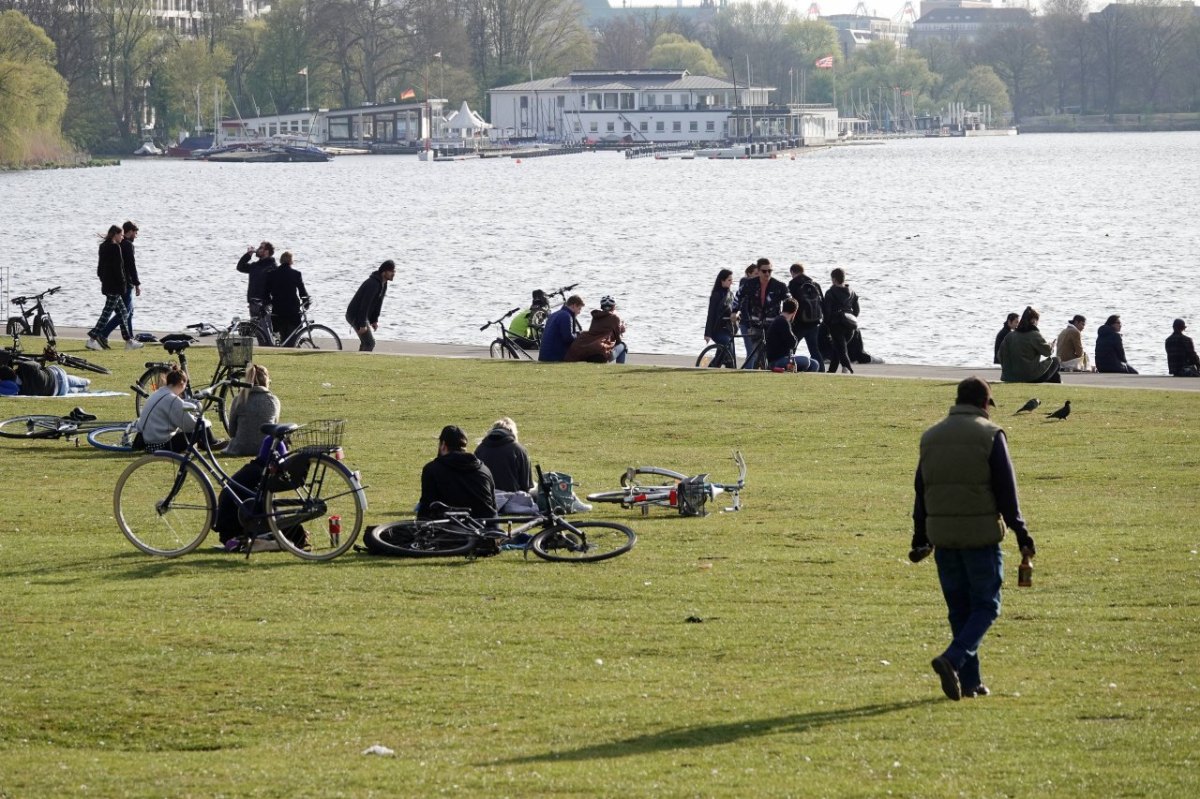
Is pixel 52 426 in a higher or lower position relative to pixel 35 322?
lower

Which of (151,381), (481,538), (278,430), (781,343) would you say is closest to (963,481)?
(481,538)

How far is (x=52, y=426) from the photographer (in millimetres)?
19578

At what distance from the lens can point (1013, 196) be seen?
13400 centimetres

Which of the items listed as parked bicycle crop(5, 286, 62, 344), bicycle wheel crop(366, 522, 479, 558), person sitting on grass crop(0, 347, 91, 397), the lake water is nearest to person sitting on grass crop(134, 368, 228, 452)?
bicycle wheel crop(366, 522, 479, 558)

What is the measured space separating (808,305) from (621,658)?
17.0m

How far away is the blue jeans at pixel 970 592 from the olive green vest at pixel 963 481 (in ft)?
0.35

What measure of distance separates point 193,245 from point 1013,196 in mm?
69943


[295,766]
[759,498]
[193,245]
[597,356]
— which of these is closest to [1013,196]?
[193,245]

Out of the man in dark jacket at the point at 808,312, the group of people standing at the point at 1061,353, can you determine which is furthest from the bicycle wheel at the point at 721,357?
the group of people standing at the point at 1061,353

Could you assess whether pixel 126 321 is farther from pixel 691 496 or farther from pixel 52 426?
pixel 691 496

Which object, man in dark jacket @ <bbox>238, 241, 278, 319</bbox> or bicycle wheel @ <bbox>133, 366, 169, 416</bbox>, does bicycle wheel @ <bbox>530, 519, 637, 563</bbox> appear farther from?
man in dark jacket @ <bbox>238, 241, 278, 319</bbox>

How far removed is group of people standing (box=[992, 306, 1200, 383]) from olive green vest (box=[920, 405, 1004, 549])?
15603 mm

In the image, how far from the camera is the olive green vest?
31.2 feet

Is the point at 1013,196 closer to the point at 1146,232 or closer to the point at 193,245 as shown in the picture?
the point at 1146,232
